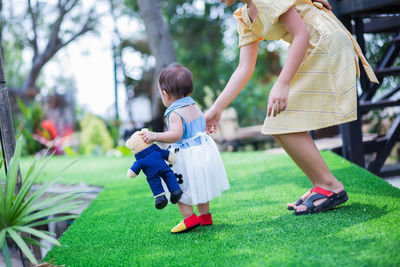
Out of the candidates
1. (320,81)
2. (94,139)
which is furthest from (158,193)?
(94,139)

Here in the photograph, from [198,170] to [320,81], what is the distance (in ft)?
3.02

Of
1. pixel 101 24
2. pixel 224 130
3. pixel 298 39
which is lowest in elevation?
pixel 224 130

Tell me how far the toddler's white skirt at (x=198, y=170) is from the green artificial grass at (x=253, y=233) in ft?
0.78

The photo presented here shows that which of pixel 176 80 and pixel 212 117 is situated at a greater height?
pixel 176 80

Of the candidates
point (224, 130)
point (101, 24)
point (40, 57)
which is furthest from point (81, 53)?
point (224, 130)

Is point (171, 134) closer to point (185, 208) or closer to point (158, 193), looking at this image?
point (158, 193)

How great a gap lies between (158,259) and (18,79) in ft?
148

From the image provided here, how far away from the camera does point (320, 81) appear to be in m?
2.43

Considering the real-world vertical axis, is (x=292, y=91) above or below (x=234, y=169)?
above

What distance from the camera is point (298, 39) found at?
7.46 ft

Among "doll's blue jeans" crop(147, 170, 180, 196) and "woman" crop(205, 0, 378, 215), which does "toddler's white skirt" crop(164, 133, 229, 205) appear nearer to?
"doll's blue jeans" crop(147, 170, 180, 196)

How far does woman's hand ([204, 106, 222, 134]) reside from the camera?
2.62 metres

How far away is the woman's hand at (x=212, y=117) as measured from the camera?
262cm

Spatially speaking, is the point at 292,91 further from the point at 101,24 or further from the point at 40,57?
the point at 101,24
